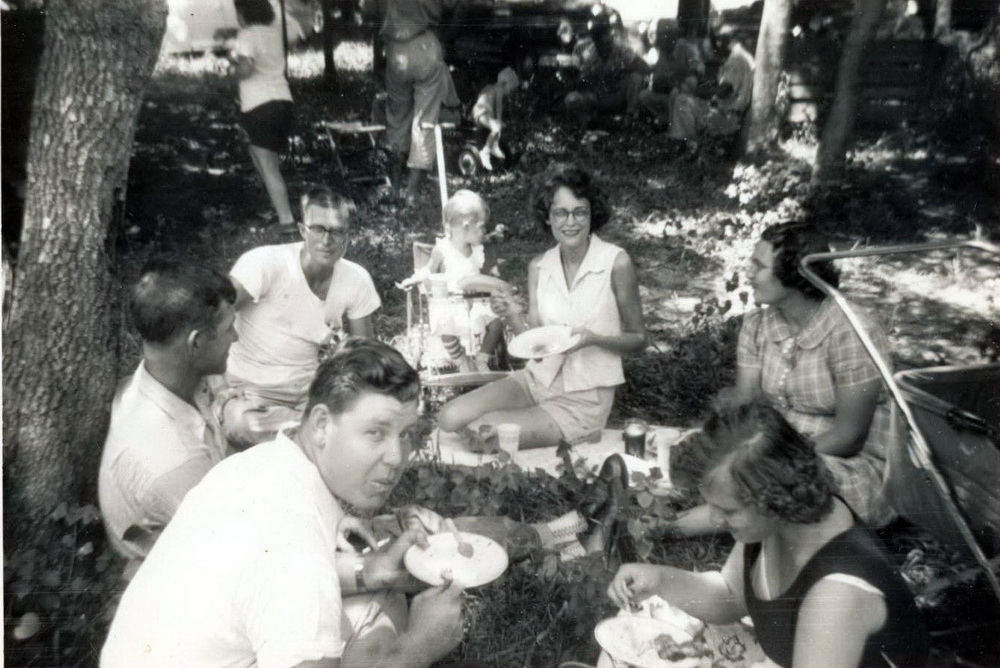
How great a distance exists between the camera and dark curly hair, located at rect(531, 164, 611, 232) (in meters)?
2.44

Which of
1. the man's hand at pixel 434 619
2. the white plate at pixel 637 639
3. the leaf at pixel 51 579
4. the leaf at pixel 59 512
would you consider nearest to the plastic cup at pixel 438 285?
the man's hand at pixel 434 619

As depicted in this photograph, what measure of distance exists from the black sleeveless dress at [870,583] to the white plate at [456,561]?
0.74m

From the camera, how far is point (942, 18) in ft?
7.83

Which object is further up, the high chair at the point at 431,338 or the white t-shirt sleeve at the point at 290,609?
the high chair at the point at 431,338

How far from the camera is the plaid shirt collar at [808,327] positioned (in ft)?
7.86

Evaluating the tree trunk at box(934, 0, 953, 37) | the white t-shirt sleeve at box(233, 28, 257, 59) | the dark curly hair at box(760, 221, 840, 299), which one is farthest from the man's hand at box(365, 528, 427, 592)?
the tree trunk at box(934, 0, 953, 37)

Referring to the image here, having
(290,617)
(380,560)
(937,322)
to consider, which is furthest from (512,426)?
(937,322)

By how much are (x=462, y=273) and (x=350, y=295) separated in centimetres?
36

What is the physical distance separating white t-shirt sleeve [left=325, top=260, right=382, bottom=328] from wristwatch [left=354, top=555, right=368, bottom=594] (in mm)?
729

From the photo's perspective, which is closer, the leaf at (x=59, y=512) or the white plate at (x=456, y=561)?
the white plate at (x=456, y=561)

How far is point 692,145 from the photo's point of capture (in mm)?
2443

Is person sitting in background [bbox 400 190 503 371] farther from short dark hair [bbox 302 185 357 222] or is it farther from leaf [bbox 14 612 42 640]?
leaf [bbox 14 612 42 640]

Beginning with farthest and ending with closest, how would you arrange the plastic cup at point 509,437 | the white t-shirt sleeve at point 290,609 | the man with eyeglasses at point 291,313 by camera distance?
the plastic cup at point 509,437 → the man with eyeglasses at point 291,313 → the white t-shirt sleeve at point 290,609

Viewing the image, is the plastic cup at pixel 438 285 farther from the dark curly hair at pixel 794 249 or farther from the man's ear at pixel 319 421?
the dark curly hair at pixel 794 249
